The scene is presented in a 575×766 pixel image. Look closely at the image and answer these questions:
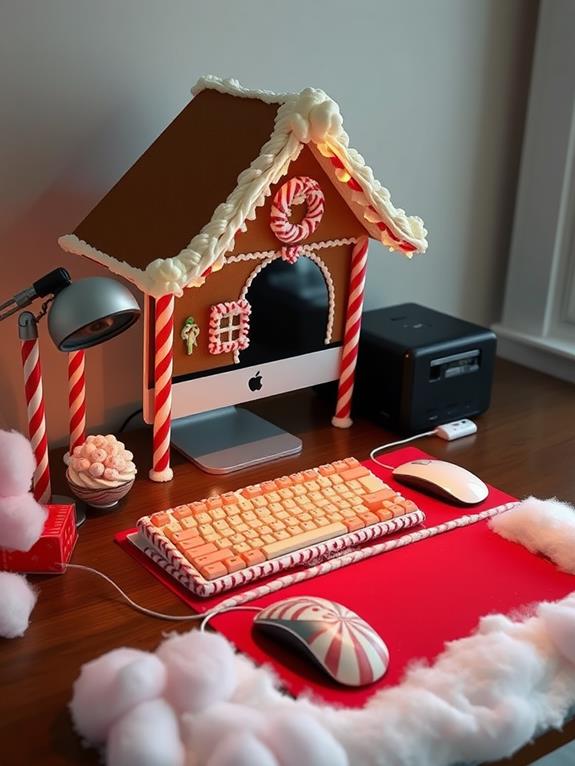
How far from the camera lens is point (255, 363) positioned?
4.53 ft

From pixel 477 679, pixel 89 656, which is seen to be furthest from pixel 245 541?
pixel 477 679

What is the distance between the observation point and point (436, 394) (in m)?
1.50

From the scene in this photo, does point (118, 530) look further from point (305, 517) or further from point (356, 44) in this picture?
point (356, 44)

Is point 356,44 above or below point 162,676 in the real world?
above

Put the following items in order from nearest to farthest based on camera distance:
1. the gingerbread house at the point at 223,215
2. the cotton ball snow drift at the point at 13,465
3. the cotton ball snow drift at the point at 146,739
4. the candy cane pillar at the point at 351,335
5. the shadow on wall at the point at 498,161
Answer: the cotton ball snow drift at the point at 146,739 < the cotton ball snow drift at the point at 13,465 < the gingerbread house at the point at 223,215 < the candy cane pillar at the point at 351,335 < the shadow on wall at the point at 498,161

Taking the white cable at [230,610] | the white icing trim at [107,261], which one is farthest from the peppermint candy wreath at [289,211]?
the white cable at [230,610]

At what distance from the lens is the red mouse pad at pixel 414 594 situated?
91cm

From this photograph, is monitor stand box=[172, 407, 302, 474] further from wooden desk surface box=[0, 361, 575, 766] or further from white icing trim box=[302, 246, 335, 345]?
white icing trim box=[302, 246, 335, 345]

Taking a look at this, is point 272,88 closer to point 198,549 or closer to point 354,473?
point 354,473

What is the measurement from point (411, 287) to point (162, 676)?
1.15 m

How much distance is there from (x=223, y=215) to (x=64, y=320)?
27cm

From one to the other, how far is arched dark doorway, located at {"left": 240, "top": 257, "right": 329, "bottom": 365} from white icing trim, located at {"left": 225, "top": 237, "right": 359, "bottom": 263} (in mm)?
24

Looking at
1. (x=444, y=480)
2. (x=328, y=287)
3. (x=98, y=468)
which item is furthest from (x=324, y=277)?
(x=98, y=468)

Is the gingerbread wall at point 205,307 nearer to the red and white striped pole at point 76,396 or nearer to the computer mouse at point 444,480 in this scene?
the red and white striped pole at point 76,396
